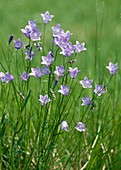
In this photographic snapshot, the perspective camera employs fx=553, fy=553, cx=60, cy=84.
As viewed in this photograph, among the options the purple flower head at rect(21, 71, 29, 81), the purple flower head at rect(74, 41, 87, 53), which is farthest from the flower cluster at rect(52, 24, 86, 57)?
the purple flower head at rect(21, 71, 29, 81)

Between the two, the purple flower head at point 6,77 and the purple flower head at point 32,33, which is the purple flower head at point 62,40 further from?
the purple flower head at point 6,77

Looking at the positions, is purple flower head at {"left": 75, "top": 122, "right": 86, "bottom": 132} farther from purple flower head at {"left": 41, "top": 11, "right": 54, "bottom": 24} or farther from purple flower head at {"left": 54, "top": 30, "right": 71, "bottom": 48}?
purple flower head at {"left": 41, "top": 11, "right": 54, "bottom": 24}

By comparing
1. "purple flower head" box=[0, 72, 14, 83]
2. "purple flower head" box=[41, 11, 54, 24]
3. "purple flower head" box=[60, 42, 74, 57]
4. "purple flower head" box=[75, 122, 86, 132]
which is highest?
"purple flower head" box=[41, 11, 54, 24]

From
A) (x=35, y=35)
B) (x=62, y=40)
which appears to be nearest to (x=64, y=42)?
(x=62, y=40)

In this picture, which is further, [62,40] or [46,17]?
[46,17]

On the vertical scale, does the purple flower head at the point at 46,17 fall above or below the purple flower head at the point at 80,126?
above

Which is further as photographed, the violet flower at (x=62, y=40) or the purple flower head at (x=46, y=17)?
the purple flower head at (x=46, y=17)

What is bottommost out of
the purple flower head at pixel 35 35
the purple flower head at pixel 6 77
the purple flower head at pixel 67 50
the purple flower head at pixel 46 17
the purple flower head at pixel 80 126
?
the purple flower head at pixel 80 126

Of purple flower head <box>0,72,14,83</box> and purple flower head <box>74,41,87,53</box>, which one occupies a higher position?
purple flower head <box>74,41,87,53</box>

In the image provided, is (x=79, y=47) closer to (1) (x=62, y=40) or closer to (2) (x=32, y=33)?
(1) (x=62, y=40)

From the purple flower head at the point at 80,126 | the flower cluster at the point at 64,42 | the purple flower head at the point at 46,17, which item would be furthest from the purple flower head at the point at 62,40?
the purple flower head at the point at 80,126

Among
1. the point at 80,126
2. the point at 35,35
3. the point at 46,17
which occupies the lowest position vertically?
the point at 80,126
